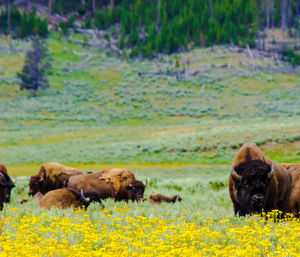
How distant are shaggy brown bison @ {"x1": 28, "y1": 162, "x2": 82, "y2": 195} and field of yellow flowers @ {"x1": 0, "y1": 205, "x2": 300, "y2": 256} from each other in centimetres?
653

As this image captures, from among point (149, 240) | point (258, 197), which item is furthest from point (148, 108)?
point (149, 240)

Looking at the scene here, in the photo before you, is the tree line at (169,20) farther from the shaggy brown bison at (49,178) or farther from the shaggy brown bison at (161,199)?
the shaggy brown bison at (161,199)

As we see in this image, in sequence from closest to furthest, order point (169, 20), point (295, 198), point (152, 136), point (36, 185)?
point (295, 198) → point (36, 185) → point (152, 136) → point (169, 20)

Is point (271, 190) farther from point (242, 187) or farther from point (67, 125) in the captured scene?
point (67, 125)

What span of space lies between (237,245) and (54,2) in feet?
315

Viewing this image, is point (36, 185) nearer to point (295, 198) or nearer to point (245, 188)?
point (245, 188)

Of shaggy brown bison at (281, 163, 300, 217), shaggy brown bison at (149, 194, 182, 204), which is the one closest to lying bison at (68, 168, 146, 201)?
shaggy brown bison at (149, 194, 182, 204)

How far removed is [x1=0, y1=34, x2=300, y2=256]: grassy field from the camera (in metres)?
7.38

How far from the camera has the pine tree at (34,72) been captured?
62.8 m

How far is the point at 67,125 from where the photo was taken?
51.1 m

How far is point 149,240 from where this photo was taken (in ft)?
21.4

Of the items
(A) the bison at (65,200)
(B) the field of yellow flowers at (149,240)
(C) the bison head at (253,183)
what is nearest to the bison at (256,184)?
(C) the bison head at (253,183)

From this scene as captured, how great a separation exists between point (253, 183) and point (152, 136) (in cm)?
2948

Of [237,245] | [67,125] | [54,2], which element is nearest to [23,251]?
[237,245]
